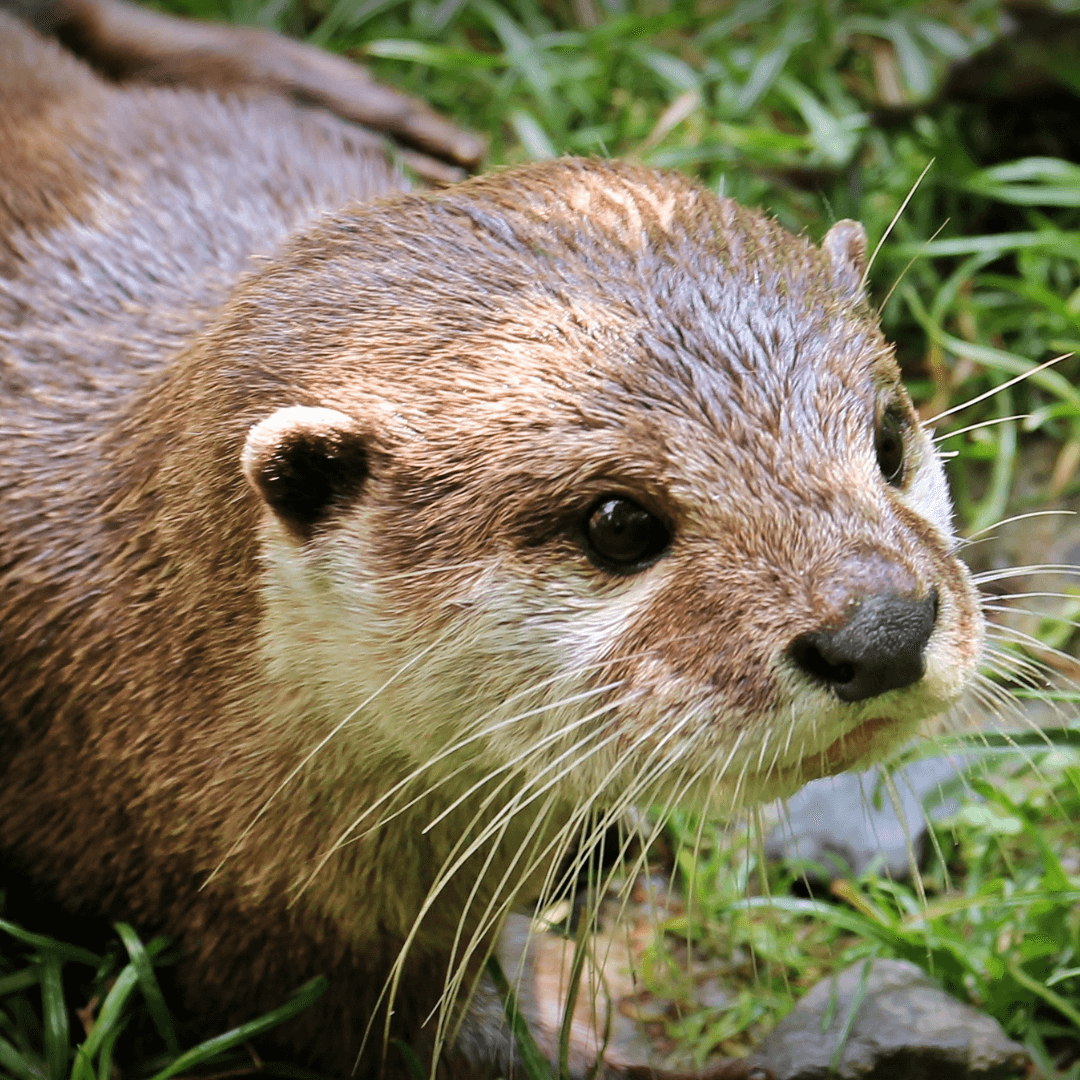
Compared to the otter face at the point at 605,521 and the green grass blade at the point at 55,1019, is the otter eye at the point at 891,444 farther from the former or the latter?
the green grass blade at the point at 55,1019

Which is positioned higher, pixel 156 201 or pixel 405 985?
pixel 156 201

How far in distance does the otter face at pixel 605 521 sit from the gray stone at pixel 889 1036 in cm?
72

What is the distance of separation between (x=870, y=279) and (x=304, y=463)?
7.71ft

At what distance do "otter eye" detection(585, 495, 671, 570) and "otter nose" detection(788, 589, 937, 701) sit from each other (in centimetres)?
24

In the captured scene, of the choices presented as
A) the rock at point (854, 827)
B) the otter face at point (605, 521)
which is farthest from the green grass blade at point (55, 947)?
the rock at point (854, 827)

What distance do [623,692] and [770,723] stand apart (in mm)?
185

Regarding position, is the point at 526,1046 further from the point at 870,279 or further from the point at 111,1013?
the point at 870,279

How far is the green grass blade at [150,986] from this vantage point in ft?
7.74

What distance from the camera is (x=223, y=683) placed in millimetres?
2076

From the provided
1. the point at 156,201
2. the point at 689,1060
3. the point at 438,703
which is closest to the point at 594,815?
the point at 438,703

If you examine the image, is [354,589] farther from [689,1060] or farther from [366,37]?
[366,37]

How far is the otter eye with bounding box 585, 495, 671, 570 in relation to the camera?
1.79 metres

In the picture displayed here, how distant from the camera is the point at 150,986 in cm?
236

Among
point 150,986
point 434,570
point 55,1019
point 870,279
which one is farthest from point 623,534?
point 870,279
